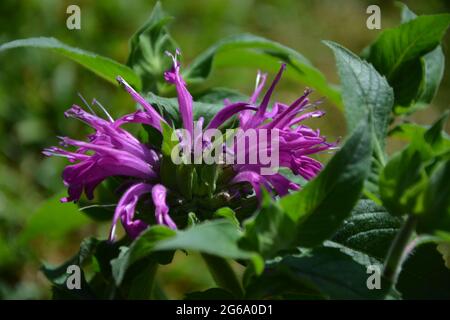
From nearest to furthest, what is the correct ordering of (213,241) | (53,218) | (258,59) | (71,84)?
(213,241) < (258,59) < (53,218) < (71,84)

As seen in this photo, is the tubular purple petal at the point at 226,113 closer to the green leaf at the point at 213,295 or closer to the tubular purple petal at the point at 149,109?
the tubular purple petal at the point at 149,109

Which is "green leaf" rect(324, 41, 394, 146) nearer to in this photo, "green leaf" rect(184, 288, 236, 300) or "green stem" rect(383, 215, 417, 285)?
"green stem" rect(383, 215, 417, 285)

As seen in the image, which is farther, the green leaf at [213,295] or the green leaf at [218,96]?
the green leaf at [218,96]

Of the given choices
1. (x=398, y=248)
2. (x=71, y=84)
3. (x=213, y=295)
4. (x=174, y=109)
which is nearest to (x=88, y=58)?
(x=174, y=109)

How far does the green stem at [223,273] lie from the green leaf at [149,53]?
30cm

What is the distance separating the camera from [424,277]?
2.40 ft

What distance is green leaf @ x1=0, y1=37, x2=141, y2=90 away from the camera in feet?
2.57

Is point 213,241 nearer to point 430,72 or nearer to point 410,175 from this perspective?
point 410,175

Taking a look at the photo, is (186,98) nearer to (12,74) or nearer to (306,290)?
(306,290)

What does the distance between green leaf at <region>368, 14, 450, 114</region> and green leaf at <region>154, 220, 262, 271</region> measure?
1.39 feet

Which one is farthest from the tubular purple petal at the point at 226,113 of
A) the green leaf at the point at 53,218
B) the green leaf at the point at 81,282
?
the green leaf at the point at 53,218

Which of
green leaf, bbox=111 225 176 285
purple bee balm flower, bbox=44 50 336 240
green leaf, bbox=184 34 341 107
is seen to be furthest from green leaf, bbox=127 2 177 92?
green leaf, bbox=111 225 176 285

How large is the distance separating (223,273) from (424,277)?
0.22m

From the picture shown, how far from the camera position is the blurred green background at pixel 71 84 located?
5.36 ft
